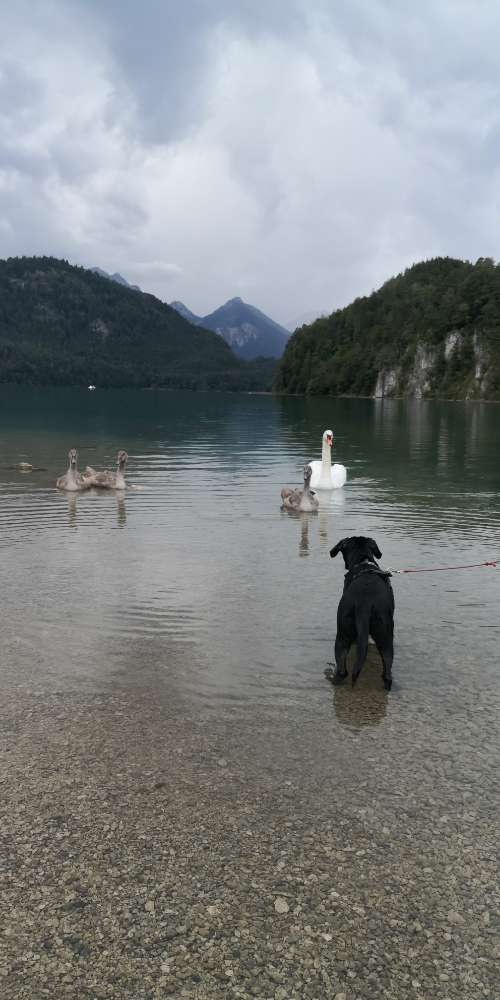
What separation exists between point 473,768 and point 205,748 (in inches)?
112

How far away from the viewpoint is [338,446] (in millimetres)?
49188

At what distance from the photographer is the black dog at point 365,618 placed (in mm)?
8797

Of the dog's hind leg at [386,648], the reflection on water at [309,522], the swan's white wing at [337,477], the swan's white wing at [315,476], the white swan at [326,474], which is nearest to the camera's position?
the dog's hind leg at [386,648]

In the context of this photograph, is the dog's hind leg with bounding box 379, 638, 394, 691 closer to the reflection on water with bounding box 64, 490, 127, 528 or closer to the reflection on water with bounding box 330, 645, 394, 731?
the reflection on water with bounding box 330, 645, 394, 731

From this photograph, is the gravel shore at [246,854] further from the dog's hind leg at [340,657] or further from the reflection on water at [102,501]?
the reflection on water at [102,501]

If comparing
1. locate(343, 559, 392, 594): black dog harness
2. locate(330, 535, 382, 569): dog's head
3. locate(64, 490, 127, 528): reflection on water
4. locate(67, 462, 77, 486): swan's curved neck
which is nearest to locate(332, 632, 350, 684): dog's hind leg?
locate(343, 559, 392, 594): black dog harness

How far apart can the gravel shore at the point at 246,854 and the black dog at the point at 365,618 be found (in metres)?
0.86

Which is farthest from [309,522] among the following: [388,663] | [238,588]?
[388,663]

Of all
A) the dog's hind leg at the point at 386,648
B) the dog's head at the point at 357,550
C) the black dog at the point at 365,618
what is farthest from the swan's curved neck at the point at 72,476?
the dog's hind leg at the point at 386,648

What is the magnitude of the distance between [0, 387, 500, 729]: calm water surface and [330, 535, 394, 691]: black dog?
0.39m

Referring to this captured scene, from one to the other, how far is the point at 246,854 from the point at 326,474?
951 inches

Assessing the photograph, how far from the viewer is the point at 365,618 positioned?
8.77 metres

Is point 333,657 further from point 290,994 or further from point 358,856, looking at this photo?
point 290,994

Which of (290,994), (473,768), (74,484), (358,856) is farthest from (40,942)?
(74,484)
